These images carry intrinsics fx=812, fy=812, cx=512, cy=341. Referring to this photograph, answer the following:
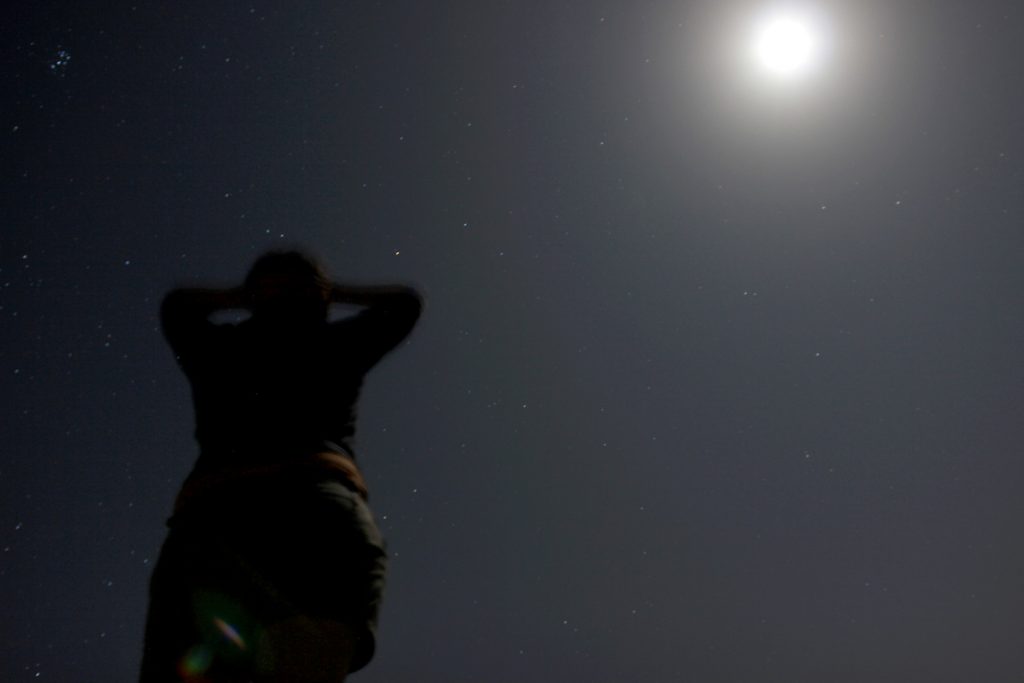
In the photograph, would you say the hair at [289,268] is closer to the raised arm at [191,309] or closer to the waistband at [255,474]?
the raised arm at [191,309]

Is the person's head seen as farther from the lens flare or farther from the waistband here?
the lens flare

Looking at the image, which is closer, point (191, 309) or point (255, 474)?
point (255, 474)

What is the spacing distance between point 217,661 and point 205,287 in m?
0.93

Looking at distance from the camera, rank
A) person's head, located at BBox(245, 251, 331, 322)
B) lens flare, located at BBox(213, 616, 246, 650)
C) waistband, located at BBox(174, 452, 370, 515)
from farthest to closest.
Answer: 1. person's head, located at BBox(245, 251, 331, 322)
2. waistband, located at BBox(174, 452, 370, 515)
3. lens flare, located at BBox(213, 616, 246, 650)

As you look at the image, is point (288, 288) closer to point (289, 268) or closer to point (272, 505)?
point (289, 268)

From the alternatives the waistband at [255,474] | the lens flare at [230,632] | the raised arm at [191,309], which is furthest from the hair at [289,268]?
the lens flare at [230,632]

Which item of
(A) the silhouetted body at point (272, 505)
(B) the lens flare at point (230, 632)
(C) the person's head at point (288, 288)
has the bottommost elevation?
(B) the lens flare at point (230, 632)

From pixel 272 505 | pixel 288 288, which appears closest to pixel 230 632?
pixel 272 505

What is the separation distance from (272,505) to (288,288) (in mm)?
536

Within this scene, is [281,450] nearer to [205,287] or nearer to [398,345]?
[398,345]

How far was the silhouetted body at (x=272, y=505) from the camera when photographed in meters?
1.31

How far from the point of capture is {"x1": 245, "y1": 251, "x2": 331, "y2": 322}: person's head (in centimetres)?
178

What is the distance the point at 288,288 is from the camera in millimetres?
1779

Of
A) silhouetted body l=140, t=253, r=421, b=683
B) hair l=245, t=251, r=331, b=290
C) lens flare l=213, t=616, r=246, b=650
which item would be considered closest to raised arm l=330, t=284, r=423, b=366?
silhouetted body l=140, t=253, r=421, b=683
